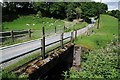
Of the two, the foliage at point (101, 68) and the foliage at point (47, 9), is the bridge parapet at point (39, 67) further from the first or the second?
the foliage at point (47, 9)

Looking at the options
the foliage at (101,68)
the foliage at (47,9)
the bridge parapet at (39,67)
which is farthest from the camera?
the foliage at (47,9)

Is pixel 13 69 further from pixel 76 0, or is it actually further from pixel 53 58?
pixel 76 0

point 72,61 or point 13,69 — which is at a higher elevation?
point 13,69

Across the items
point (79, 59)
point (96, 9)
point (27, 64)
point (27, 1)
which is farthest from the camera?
point (96, 9)

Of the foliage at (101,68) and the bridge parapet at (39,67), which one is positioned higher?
the bridge parapet at (39,67)

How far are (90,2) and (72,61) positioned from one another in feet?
352

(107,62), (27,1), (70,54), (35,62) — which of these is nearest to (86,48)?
(70,54)

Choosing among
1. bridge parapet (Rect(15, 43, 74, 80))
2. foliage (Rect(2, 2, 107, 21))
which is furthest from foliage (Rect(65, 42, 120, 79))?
foliage (Rect(2, 2, 107, 21))

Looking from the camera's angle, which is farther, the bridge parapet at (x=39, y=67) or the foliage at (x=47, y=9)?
the foliage at (x=47, y=9)

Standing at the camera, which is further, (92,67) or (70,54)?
(70,54)

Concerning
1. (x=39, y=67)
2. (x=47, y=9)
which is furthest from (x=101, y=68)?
(x=47, y=9)

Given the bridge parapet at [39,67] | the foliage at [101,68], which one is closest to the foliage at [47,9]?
the bridge parapet at [39,67]

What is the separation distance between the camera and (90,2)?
12169 cm

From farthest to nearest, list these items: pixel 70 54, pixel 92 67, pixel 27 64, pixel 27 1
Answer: pixel 27 1
pixel 70 54
pixel 92 67
pixel 27 64
